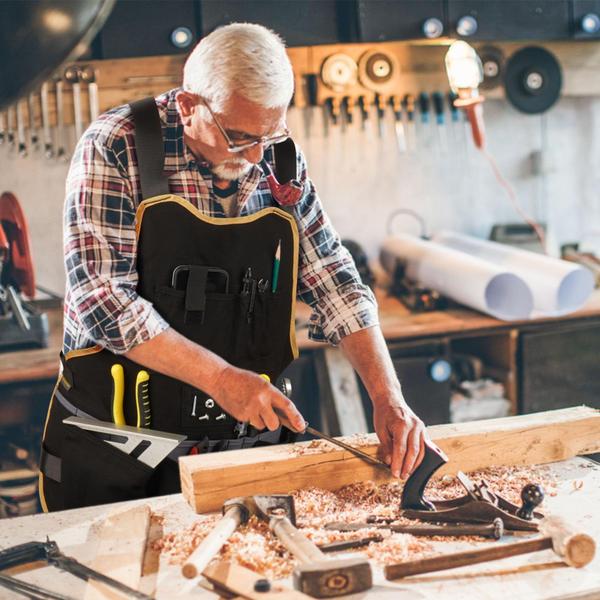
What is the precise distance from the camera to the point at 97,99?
3568 mm

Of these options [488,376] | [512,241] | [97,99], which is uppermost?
[97,99]

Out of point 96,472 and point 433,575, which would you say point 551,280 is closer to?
point 96,472

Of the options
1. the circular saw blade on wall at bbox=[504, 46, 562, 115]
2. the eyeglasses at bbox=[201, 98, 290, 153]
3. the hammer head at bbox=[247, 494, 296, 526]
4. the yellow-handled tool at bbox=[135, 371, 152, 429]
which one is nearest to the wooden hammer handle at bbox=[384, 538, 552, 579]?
the hammer head at bbox=[247, 494, 296, 526]

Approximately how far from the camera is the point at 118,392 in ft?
5.92

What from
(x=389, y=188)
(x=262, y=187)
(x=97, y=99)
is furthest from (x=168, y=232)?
(x=389, y=188)

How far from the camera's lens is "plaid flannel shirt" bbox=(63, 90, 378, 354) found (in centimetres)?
166

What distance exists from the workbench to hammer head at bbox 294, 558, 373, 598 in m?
0.02

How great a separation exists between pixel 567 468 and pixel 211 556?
2.63ft

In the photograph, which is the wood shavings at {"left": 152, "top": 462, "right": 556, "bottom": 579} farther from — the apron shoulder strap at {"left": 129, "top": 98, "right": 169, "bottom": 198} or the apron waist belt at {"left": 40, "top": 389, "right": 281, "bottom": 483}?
the apron shoulder strap at {"left": 129, "top": 98, "right": 169, "bottom": 198}

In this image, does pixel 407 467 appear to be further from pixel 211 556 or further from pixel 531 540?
pixel 211 556

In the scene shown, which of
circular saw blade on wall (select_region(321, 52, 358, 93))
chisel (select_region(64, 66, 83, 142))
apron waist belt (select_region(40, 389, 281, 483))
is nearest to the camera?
apron waist belt (select_region(40, 389, 281, 483))

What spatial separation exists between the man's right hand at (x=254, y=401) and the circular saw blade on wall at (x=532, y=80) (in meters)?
2.78

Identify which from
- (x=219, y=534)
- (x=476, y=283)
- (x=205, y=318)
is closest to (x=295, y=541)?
(x=219, y=534)

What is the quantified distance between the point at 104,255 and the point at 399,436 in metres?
0.68
